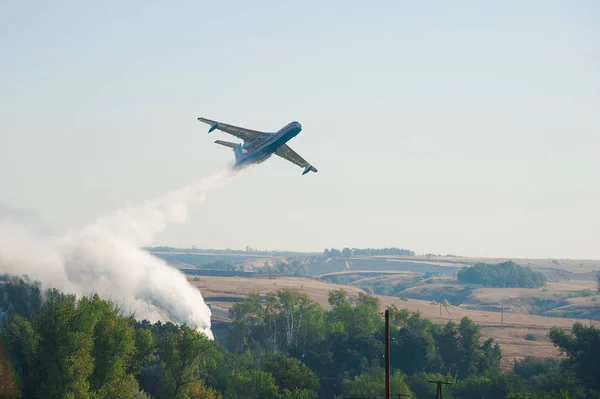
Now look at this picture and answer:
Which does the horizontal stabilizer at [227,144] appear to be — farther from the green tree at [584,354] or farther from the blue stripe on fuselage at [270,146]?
the green tree at [584,354]

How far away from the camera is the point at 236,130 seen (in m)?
128

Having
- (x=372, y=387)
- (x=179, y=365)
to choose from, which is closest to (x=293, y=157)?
(x=372, y=387)

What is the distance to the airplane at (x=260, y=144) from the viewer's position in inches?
4744

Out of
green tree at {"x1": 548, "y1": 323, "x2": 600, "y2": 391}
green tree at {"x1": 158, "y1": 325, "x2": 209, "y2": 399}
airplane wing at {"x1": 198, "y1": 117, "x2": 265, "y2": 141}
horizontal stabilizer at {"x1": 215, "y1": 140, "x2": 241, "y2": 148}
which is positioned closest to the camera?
green tree at {"x1": 158, "y1": 325, "x2": 209, "y2": 399}

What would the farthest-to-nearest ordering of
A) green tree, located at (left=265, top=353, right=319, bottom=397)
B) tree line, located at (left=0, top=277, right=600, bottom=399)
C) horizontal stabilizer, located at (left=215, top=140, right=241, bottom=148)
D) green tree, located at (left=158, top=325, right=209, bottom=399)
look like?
horizontal stabilizer, located at (left=215, top=140, right=241, bottom=148)
green tree, located at (left=265, top=353, right=319, bottom=397)
green tree, located at (left=158, top=325, right=209, bottom=399)
tree line, located at (left=0, top=277, right=600, bottom=399)

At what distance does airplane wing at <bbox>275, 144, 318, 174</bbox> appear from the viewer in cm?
13225

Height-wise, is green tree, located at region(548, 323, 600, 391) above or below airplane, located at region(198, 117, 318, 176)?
below

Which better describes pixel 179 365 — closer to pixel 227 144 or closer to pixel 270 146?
pixel 270 146

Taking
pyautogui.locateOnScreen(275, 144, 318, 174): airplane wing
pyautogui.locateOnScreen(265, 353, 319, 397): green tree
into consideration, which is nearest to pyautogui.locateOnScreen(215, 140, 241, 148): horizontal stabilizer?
pyautogui.locateOnScreen(275, 144, 318, 174): airplane wing

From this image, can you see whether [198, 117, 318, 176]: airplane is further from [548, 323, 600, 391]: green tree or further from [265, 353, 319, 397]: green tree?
[548, 323, 600, 391]: green tree

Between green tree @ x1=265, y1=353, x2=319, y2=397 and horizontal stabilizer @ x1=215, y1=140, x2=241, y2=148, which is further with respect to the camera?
horizontal stabilizer @ x1=215, y1=140, x2=241, y2=148

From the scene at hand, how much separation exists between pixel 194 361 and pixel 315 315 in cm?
7647

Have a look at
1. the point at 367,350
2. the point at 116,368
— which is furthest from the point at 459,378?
the point at 116,368

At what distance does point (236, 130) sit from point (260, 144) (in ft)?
14.5
